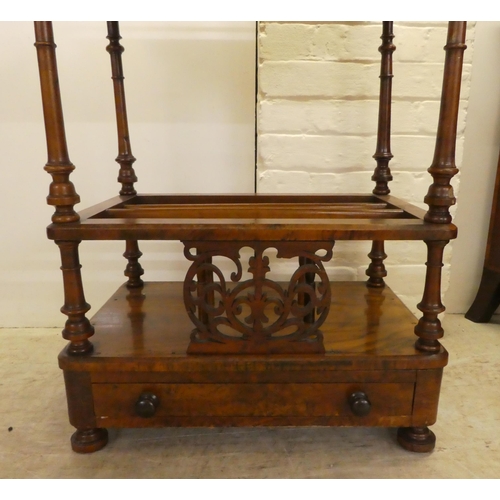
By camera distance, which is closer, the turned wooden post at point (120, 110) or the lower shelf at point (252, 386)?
the lower shelf at point (252, 386)

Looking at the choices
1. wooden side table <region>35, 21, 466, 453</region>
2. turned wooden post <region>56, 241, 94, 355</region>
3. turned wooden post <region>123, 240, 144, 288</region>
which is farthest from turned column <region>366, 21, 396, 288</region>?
turned wooden post <region>56, 241, 94, 355</region>

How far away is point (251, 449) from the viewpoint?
3.21 feet

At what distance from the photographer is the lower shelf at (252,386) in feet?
2.94

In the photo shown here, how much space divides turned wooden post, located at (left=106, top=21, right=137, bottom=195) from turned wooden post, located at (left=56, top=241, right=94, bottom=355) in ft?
1.64

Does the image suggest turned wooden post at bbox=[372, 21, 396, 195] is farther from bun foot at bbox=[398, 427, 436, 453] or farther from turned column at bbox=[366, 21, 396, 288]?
bun foot at bbox=[398, 427, 436, 453]

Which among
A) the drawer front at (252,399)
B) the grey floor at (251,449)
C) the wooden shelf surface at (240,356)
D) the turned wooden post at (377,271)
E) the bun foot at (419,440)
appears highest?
the turned wooden post at (377,271)

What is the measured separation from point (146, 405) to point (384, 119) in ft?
3.42

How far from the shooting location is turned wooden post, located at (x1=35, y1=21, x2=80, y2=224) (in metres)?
0.77

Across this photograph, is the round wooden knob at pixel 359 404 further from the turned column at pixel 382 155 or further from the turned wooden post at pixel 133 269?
the turned wooden post at pixel 133 269

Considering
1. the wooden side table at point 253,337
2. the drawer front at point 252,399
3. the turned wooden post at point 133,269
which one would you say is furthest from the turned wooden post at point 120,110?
the drawer front at point 252,399

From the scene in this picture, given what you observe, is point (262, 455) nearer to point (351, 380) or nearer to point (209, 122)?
point (351, 380)

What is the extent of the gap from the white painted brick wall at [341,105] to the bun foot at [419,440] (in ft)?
2.29

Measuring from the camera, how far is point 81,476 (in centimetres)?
90

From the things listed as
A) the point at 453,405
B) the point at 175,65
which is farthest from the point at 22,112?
the point at 453,405
